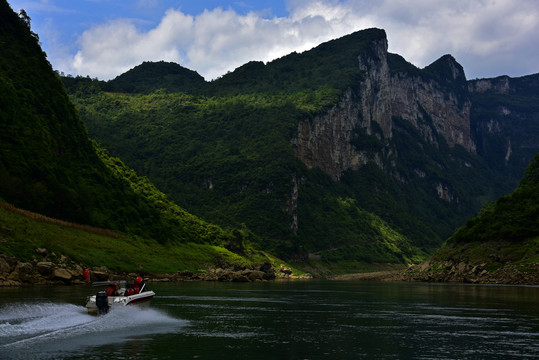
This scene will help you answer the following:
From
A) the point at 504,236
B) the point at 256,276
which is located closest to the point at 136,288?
the point at 256,276

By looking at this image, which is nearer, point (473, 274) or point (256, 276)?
point (473, 274)

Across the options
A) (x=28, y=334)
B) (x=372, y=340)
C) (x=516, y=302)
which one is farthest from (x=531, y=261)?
(x=28, y=334)

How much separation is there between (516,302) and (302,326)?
42.2 m

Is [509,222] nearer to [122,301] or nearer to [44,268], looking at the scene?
[44,268]

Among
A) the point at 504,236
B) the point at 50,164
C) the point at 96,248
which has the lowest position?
the point at 96,248

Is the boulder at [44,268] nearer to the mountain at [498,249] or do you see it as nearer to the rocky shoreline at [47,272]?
the rocky shoreline at [47,272]

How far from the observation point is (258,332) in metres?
47.3

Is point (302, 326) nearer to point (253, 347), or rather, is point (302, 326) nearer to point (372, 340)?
point (372, 340)

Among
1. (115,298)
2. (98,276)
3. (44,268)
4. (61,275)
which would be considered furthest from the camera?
(98,276)

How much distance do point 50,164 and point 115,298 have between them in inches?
3620

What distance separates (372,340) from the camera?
43969mm

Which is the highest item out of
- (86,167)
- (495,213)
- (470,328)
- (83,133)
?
(83,133)

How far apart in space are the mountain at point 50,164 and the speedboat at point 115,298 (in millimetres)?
45375

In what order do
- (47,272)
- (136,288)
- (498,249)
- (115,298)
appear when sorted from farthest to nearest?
(498,249)
(47,272)
(136,288)
(115,298)
